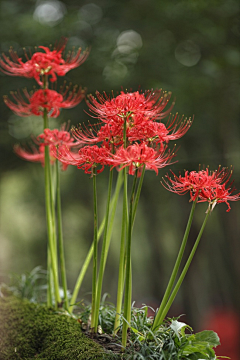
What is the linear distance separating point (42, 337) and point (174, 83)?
198 cm

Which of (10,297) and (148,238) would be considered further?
(148,238)

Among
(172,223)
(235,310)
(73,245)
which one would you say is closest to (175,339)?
(235,310)

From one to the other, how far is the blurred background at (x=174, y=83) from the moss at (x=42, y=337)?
1.57 metres

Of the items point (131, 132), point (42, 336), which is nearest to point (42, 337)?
point (42, 336)

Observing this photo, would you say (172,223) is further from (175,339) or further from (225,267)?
(175,339)

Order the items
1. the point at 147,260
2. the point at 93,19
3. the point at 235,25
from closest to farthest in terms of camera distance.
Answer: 1. the point at 235,25
2. the point at 93,19
3. the point at 147,260

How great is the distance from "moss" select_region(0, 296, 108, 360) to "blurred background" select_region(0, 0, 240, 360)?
5.16 feet

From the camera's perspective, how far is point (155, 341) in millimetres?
1038

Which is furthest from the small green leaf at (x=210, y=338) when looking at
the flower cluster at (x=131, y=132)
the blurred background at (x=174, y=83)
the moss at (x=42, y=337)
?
the blurred background at (x=174, y=83)

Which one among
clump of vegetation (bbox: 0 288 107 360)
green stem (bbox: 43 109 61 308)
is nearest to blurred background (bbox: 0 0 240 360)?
green stem (bbox: 43 109 61 308)

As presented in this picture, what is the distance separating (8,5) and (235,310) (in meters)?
2.95

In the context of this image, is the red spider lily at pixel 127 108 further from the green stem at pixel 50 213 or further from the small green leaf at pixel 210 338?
the small green leaf at pixel 210 338

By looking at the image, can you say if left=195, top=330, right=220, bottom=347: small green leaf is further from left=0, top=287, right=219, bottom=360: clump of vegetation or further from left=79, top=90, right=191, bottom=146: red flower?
left=79, top=90, right=191, bottom=146: red flower

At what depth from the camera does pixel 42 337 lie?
1258 millimetres
